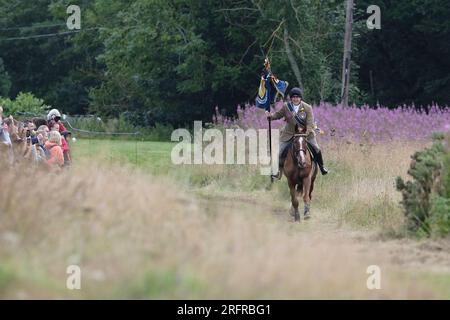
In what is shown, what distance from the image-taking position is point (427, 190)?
57.4ft

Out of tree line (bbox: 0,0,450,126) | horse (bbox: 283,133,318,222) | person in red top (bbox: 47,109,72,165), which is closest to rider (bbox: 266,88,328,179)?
horse (bbox: 283,133,318,222)

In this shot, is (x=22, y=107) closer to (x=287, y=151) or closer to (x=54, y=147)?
(x=54, y=147)

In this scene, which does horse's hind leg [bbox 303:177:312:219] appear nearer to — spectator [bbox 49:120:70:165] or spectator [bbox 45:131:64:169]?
spectator [bbox 45:131:64:169]

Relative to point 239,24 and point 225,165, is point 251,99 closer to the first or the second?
point 239,24

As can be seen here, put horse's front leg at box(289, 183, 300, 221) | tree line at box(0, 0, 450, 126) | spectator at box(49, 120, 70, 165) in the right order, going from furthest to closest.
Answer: tree line at box(0, 0, 450, 126) < spectator at box(49, 120, 70, 165) < horse's front leg at box(289, 183, 300, 221)

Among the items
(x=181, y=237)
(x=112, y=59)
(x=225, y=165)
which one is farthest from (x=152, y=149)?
(x=181, y=237)

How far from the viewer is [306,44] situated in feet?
161

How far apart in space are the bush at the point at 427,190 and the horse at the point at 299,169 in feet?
11.6

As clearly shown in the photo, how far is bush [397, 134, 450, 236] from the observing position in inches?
672

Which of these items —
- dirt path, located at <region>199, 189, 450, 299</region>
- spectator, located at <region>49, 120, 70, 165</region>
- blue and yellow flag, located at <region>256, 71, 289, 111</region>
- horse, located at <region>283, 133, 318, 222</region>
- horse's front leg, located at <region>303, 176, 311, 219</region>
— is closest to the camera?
dirt path, located at <region>199, 189, 450, 299</region>

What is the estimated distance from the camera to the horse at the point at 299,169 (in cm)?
2111

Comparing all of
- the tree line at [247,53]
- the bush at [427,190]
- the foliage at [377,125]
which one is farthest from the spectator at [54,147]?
the tree line at [247,53]

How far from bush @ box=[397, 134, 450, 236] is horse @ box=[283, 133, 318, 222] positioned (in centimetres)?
353
